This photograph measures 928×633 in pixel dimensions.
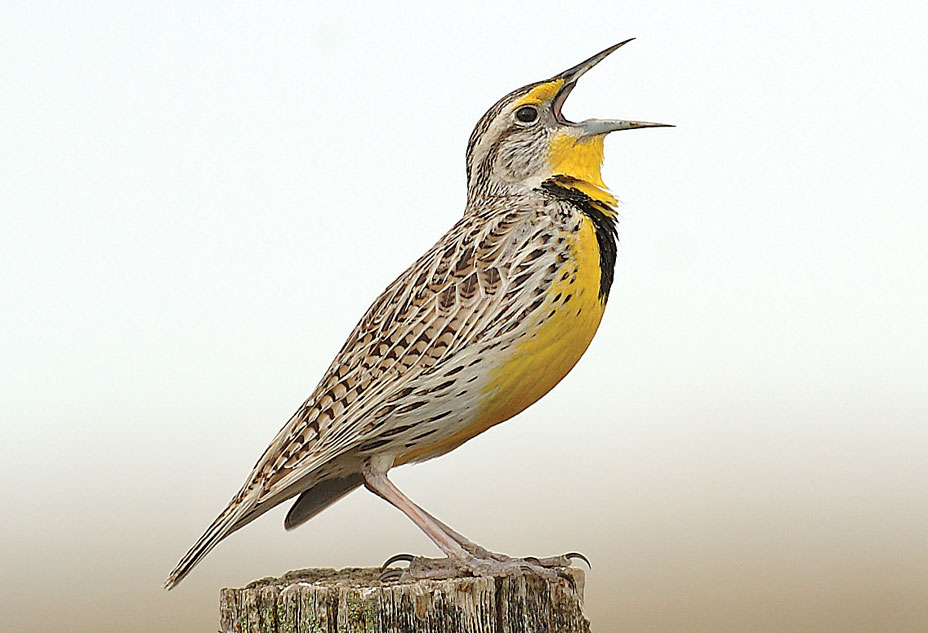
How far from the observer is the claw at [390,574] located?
2.49m

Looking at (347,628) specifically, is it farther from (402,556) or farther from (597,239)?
(597,239)

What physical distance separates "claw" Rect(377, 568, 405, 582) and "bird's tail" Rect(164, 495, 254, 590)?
0.36 metres

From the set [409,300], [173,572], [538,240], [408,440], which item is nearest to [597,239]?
[538,240]

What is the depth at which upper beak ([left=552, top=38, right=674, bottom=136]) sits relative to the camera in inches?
105

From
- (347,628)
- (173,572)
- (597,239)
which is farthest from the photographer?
(597,239)

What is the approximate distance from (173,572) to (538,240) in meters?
1.09

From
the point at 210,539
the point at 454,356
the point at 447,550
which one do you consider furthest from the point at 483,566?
the point at 210,539

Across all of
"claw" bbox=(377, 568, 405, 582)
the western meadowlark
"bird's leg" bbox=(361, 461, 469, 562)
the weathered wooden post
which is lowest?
the weathered wooden post

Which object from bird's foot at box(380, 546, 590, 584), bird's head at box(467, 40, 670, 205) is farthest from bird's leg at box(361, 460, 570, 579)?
bird's head at box(467, 40, 670, 205)

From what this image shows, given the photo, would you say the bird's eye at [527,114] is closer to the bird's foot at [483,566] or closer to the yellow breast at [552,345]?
the yellow breast at [552,345]

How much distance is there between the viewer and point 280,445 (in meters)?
2.46

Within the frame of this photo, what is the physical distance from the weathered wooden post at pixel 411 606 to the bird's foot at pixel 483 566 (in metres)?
0.02

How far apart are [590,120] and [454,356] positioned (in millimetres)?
756

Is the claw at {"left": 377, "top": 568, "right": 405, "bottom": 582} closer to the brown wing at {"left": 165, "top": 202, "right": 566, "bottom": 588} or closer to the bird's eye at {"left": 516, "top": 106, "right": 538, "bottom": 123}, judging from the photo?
the brown wing at {"left": 165, "top": 202, "right": 566, "bottom": 588}
